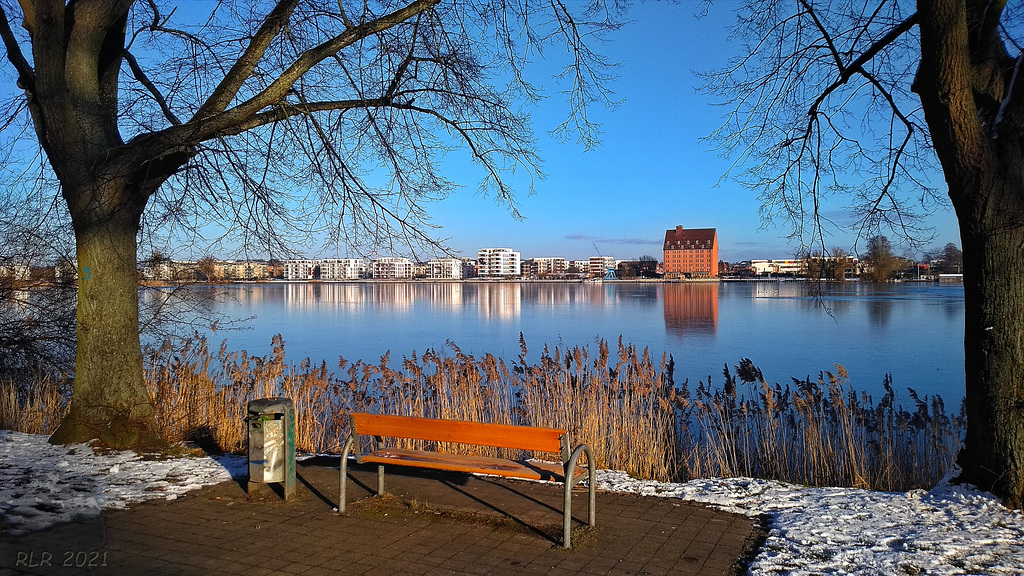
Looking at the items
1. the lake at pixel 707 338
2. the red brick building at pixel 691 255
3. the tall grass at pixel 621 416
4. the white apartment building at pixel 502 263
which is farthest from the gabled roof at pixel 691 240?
the tall grass at pixel 621 416

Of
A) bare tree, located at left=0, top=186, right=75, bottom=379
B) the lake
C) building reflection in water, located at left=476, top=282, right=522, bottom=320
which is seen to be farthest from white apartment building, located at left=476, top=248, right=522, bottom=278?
bare tree, located at left=0, top=186, right=75, bottom=379

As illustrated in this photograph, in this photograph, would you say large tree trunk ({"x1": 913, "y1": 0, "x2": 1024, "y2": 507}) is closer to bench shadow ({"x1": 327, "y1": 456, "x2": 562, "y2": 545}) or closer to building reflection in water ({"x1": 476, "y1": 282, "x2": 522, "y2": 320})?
bench shadow ({"x1": 327, "y1": 456, "x2": 562, "y2": 545})

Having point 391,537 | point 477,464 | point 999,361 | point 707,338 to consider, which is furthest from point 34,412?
point 707,338

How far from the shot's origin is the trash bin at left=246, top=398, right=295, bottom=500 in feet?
18.0

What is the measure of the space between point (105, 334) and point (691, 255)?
458 ft

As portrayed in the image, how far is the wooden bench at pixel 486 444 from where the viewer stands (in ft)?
14.8

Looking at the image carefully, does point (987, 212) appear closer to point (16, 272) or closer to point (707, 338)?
point (16, 272)

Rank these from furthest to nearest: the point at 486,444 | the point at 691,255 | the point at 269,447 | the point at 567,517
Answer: the point at 691,255
the point at 269,447
the point at 486,444
the point at 567,517

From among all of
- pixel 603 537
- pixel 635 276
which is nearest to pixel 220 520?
pixel 603 537

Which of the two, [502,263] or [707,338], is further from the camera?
[502,263]

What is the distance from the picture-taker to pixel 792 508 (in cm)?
518

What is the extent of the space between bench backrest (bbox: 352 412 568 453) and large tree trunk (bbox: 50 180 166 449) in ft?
10.3

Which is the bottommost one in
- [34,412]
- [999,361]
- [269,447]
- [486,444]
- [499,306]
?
[499,306]

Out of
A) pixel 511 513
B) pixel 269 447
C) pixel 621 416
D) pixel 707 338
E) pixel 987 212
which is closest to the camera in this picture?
pixel 511 513
